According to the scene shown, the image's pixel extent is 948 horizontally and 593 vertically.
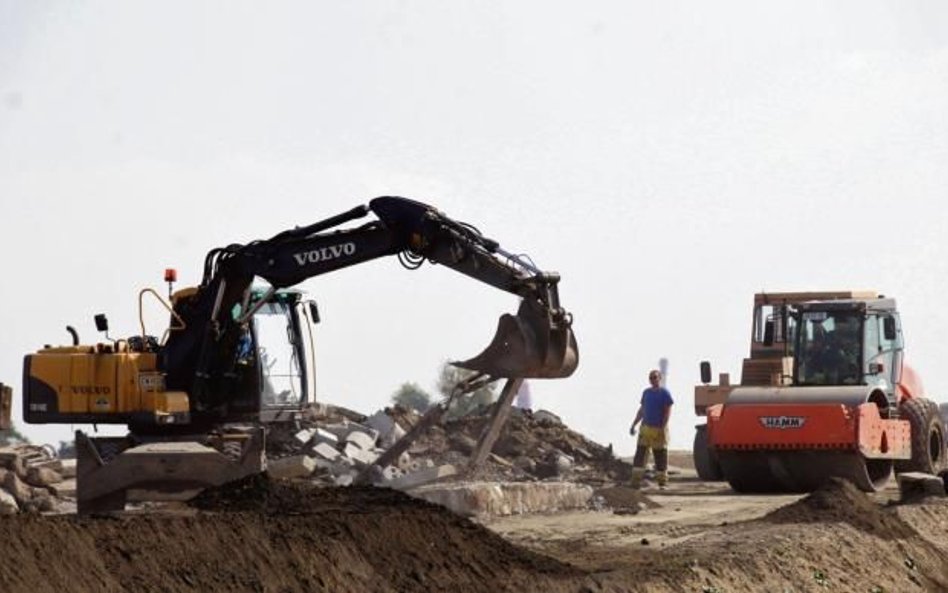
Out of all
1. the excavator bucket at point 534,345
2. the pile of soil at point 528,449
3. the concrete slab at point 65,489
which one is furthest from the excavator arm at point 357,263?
the pile of soil at point 528,449

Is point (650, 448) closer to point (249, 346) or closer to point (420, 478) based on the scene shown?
point (420, 478)

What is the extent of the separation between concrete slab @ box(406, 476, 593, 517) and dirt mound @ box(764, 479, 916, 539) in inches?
142

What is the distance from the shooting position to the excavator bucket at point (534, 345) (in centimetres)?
2119

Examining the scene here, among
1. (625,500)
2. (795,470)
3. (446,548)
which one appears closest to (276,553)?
(446,548)

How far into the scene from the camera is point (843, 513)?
20.5m

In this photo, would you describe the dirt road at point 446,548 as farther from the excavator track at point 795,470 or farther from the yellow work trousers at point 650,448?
the yellow work trousers at point 650,448

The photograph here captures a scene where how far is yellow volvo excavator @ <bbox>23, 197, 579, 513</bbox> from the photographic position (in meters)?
21.2

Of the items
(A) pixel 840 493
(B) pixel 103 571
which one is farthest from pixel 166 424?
(B) pixel 103 571

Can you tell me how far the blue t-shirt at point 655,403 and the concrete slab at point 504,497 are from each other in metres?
2.92

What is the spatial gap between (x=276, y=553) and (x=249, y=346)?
9232 millimetres

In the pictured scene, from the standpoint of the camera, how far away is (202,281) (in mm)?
22344

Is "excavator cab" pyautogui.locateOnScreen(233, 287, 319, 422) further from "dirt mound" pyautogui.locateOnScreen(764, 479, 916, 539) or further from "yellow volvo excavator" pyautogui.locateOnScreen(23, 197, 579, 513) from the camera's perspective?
"dirt mound" pyautogui.locateOnScreen(764, 479, 916, 539)

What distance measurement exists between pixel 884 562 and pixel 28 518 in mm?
10056

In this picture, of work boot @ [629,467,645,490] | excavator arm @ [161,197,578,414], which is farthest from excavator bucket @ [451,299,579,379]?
work boot @ [629,467,645,490]
